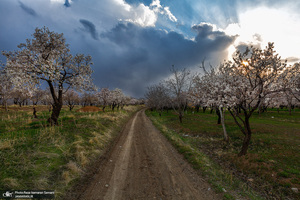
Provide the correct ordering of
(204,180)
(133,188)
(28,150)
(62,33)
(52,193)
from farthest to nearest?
(62,33) < (28,150) < (204,180) < (133,188) < (52,193)

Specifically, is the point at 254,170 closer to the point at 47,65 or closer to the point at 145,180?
the point at 145,180

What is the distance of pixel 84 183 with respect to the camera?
6332mm

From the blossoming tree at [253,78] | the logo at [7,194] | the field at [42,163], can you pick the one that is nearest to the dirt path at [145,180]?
the field at [42,163]

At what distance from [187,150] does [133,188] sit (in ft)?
22.9

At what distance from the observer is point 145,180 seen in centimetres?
672

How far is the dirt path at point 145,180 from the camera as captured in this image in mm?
5633

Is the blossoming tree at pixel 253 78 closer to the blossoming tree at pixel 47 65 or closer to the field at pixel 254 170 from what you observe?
the field at pixel 254 170

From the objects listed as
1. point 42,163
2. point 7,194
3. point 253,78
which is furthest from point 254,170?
point 42,163

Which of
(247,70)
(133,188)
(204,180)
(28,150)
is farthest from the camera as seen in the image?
(247,70)

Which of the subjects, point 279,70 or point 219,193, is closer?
point 219,193

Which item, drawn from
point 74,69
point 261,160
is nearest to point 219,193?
point 261,160

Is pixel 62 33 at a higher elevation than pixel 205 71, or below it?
higher

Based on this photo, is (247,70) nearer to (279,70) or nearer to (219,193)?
(279,70)

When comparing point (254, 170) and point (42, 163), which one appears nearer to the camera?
point (42, 163)
